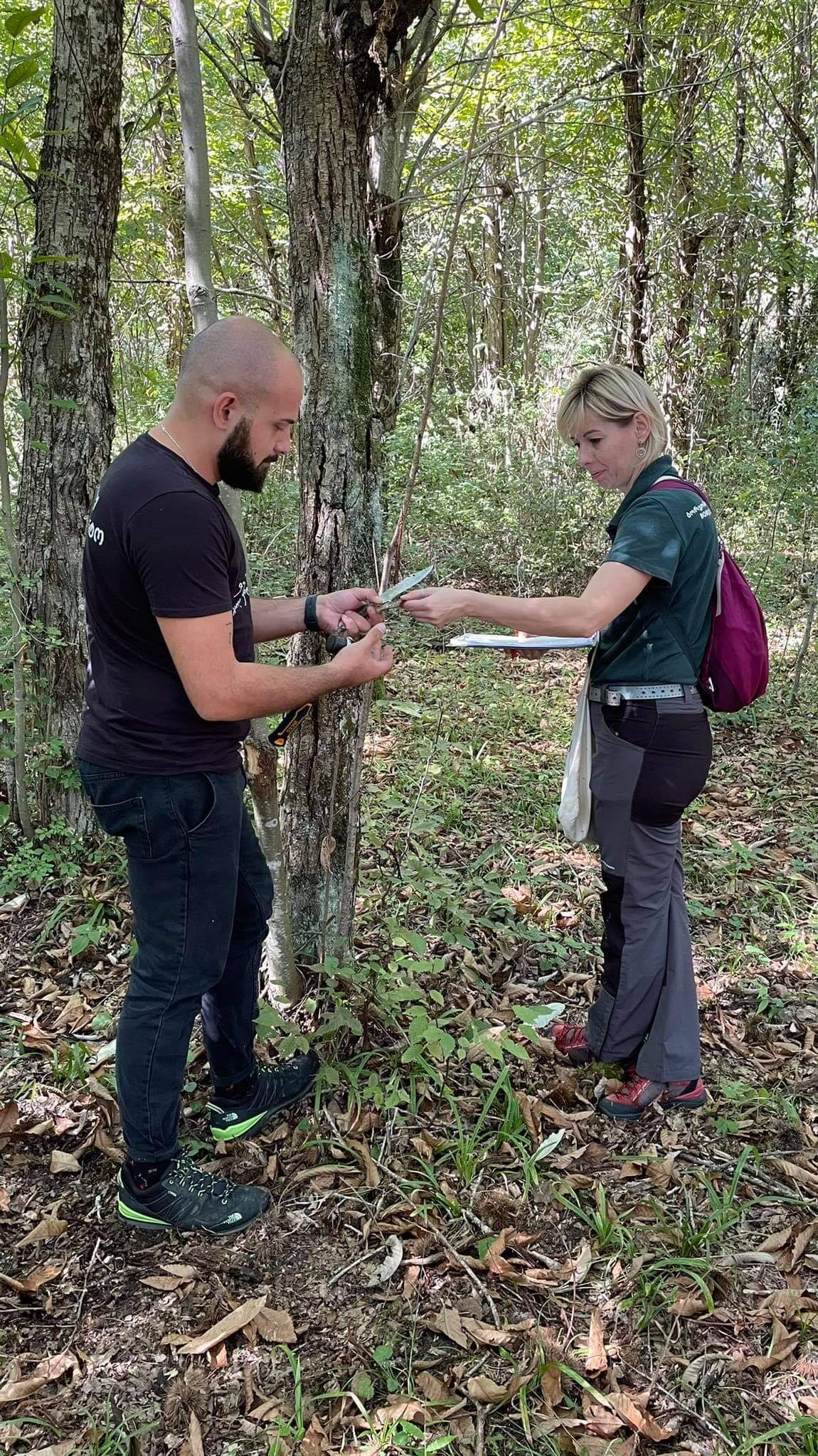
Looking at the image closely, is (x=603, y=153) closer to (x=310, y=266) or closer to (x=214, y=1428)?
(x=310, y=266)

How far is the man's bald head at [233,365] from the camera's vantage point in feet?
6.45

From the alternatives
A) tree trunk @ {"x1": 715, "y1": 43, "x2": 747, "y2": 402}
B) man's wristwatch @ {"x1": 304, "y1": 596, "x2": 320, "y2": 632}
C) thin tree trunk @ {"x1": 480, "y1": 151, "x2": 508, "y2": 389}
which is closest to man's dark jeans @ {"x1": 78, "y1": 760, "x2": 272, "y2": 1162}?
man's wristwatch @ {"x1": 304, "y1": 596, "x2": 320, "y2": 632}

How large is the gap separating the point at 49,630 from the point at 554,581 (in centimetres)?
592

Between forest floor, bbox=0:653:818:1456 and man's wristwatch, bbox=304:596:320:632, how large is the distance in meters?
0.95

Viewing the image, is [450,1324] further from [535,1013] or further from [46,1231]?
[46,1231]

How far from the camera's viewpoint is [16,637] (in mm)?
3637

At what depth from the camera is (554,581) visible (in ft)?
28.2

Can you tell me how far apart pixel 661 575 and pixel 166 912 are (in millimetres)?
1523

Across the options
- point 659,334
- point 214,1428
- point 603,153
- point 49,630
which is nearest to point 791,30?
point 603,153

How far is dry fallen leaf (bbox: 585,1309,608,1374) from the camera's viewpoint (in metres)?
1.94

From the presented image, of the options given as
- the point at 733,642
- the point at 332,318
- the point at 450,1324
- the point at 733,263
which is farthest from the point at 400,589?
the point at 733,263

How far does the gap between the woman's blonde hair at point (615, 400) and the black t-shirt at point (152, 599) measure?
3.56 ft

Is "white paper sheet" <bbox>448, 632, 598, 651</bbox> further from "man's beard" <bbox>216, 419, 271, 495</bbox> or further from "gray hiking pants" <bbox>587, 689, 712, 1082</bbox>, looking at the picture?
"man's beard" <bbox>216, 419, 271, 495</bbox>

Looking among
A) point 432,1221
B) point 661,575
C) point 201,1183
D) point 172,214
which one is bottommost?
point 432,1221
